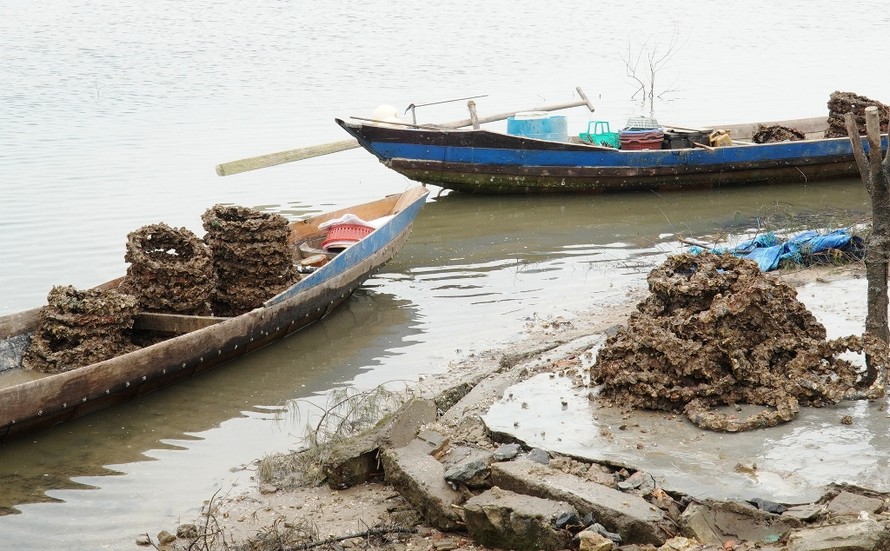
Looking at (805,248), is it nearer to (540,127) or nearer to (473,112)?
(540,127)

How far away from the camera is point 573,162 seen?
13898 mm

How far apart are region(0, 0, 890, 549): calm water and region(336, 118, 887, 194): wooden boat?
275 millimetres

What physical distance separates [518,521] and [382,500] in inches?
45.2

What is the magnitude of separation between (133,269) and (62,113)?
14.3 metres

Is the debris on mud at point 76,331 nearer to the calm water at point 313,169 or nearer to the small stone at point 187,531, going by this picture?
the calm water at point 313,169

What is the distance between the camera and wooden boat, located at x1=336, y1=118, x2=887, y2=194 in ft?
44.5

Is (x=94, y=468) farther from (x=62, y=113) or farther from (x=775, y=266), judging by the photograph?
(x=62, y=113)

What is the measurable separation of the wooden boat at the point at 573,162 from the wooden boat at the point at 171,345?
3565 mm

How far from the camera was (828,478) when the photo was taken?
4703 millimetres

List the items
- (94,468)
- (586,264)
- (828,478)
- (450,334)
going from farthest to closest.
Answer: (586,264) < (450,334) < (94,468) < (828,478)

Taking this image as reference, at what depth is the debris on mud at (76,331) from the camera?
724 centimetres

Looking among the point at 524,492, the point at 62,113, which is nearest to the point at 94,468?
the point at 524,492

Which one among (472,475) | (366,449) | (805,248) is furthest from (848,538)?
(805,248)

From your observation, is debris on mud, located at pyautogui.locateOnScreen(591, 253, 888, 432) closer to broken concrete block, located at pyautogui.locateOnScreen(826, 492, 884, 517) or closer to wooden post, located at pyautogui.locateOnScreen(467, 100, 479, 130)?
broken concrete block, located at pyautogui.locateOnScreen(826, 492, 884, 517)
